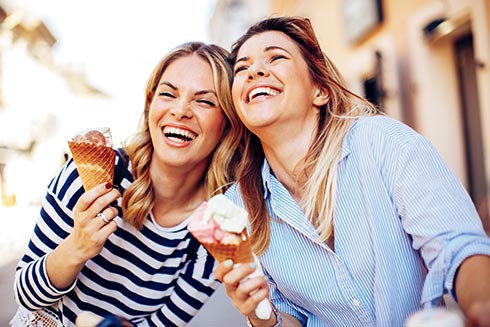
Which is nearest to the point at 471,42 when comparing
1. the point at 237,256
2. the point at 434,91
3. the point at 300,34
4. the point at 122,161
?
the point at 434,91

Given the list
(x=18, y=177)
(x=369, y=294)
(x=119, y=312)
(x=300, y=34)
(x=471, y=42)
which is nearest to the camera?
(x=369, y=294)

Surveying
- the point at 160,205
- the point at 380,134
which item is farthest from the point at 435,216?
the point at 160,205

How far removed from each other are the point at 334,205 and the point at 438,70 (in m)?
7.04

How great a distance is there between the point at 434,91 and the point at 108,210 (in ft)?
23.8

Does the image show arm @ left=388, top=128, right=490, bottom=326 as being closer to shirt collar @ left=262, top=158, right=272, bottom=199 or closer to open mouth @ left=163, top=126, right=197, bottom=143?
shirt collar @ left=262, top=158, right=272, bottom=199

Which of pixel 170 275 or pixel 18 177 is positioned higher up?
pixel 170 275

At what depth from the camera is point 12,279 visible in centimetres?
720

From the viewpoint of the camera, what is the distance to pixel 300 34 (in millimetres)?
2479

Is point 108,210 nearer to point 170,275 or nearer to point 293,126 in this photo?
point 170,275

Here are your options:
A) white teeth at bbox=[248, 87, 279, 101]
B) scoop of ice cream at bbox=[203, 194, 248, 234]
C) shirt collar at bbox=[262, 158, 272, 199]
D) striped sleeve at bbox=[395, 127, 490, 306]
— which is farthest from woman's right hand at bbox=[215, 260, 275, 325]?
white teeth at bbox=[248, 87, 279, 101]

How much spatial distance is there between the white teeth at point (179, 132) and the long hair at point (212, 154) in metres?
0.22

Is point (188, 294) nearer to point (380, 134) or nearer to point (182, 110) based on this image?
point (182, 110)

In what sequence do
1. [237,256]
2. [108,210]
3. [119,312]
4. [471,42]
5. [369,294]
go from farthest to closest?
[471,42] < [119,312] < [108,210] < [369,294] < [237,256]

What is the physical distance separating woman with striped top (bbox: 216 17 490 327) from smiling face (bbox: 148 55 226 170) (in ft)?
0.74
